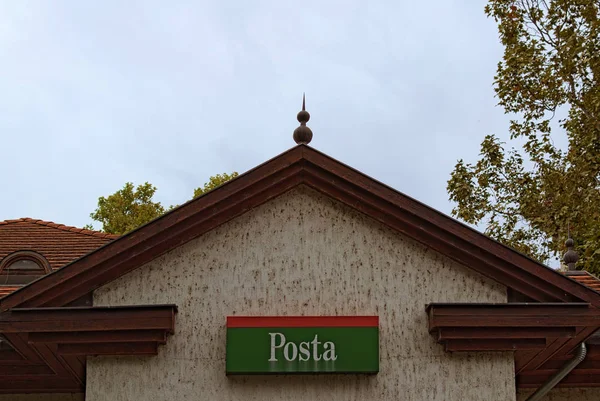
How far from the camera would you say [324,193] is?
1053 cm

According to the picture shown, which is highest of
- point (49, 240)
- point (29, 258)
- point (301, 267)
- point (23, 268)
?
point (49, 240)

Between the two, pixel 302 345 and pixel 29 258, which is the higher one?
pixel 29 258

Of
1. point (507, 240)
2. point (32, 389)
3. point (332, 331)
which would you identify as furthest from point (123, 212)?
point (332, 331)

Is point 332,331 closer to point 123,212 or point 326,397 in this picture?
point 326,397

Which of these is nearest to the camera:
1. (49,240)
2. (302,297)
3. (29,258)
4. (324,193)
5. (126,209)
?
(302,297)

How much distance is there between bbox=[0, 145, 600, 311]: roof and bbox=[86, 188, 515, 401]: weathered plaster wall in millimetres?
137

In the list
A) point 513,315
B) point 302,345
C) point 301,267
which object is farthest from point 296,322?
point 513,315

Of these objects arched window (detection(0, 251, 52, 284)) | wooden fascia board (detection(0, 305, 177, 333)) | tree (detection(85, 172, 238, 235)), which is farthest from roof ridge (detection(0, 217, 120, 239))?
tree (detection(85, 172, 238, 235))

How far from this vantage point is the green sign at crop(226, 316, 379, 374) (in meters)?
9.89

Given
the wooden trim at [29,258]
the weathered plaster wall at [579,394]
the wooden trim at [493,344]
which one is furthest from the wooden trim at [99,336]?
the weathered plaster wall at [579,394]

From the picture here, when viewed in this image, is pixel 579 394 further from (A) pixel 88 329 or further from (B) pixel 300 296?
(A) pixel 88 329

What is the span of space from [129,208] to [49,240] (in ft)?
66.8

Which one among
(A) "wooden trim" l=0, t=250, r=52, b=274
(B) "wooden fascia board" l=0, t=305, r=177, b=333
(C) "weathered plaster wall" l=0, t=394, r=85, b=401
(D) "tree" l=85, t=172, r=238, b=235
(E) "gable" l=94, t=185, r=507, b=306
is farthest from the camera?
(D) "tree" l=85, t=172, r=238, b=235

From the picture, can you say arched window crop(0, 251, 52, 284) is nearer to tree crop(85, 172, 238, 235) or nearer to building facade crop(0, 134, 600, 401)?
building facade crop(0, 134, 600, 401)
